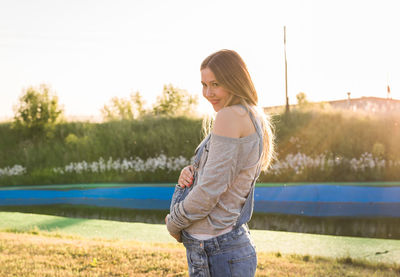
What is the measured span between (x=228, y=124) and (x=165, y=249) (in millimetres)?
2992

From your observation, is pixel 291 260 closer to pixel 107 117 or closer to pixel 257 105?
pixel 257 105

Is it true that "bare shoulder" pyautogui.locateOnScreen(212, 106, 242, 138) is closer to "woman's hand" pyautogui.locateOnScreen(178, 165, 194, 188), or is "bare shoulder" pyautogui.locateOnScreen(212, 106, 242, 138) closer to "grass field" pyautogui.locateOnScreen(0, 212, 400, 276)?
"woman's hand" pyautogui.locateOnScreen(178, 165, 194, 188)

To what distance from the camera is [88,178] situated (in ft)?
38.3

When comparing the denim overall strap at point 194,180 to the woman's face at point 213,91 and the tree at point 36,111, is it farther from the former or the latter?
the tree at point 36,111

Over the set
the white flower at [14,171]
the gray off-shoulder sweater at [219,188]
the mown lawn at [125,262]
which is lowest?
the white flower at [14,171]

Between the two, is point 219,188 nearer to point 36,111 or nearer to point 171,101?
point 36,111

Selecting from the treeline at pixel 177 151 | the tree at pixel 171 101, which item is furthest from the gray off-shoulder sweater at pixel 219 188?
the tree at pixel 171 101

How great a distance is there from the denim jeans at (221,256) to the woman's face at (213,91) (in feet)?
1.53

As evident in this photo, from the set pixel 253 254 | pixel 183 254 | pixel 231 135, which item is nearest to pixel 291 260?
pixel 183 254

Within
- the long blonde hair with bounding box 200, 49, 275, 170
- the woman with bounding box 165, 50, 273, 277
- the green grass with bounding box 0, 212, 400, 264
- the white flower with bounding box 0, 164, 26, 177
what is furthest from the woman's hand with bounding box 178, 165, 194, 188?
the white flower with bounding box 0, 164, 26, 177

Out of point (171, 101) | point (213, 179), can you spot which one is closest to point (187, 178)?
point (213, 179)

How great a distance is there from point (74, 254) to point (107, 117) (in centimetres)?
1346

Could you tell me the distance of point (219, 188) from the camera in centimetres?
128

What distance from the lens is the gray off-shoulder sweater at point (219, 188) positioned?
127cm
